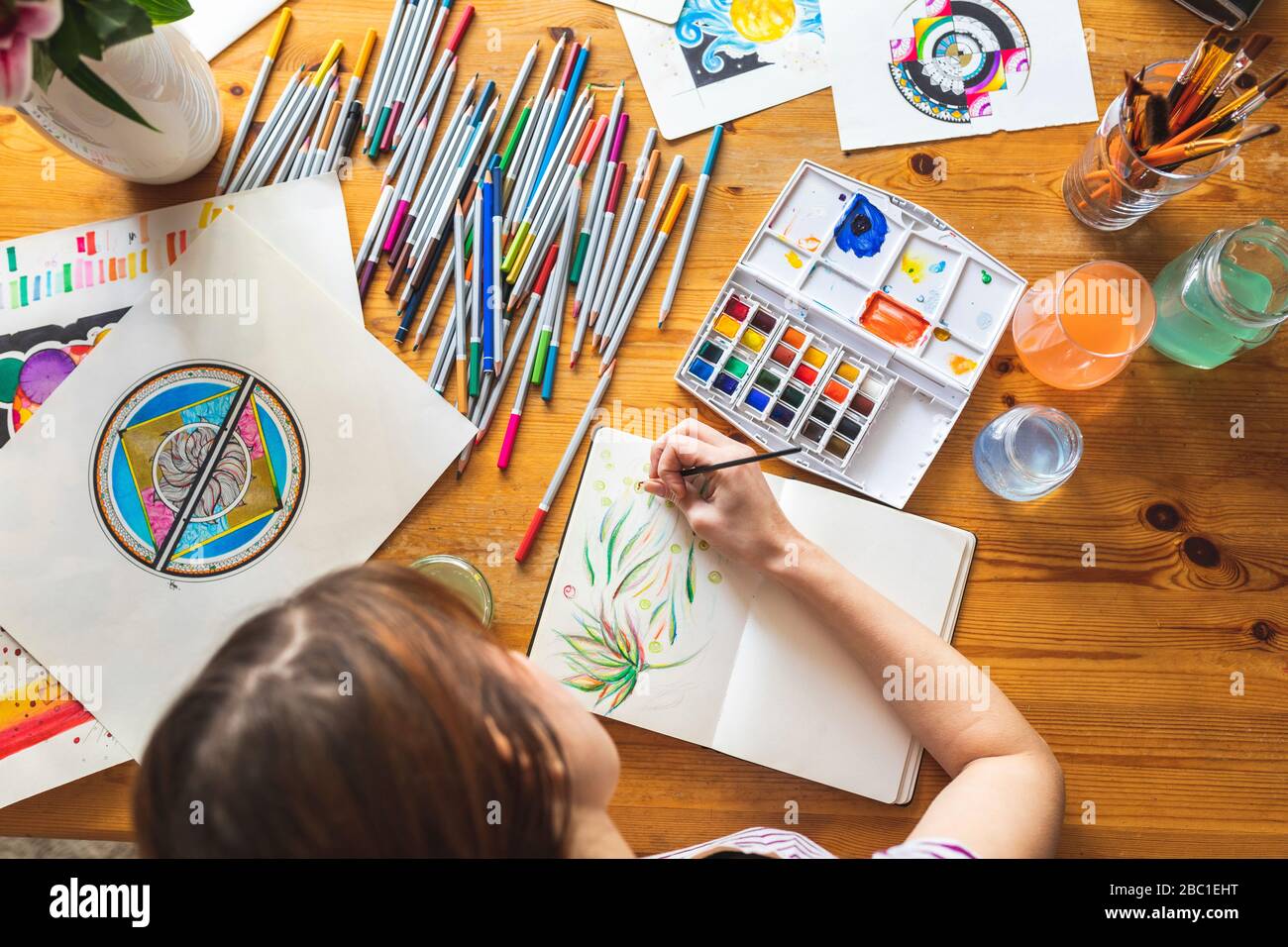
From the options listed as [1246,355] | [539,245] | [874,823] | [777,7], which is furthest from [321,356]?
[1246,355]

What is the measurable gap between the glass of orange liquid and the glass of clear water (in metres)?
→ 0.05

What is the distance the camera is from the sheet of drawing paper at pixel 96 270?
34.4 inches

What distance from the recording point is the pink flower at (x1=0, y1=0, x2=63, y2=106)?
540 mm

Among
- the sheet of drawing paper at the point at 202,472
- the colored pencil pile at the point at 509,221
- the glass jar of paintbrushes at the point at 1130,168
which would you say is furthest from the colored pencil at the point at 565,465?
the glass jar of paintbrushes at the point at 1130,168

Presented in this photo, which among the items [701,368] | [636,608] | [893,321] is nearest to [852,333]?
[893,321]

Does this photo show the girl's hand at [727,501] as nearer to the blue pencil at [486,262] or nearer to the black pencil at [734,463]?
the black pencil at [734,463]

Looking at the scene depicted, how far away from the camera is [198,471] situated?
0.87 m

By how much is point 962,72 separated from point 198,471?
0.95 m

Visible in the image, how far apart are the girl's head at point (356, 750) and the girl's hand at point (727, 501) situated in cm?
30

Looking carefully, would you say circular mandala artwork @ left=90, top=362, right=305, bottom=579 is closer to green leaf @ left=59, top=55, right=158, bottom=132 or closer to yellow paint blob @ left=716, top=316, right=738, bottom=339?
green leaf @ left=59, top=55, right=158, bottom=132

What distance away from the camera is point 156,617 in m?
0.86

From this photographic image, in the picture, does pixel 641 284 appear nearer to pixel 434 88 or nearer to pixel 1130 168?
pixel 434 88

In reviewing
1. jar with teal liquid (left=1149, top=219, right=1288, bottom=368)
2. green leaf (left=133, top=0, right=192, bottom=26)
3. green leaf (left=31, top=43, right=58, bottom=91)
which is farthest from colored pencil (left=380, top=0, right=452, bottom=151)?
jar with teal liquid (left=1149, top=219, right=1288, bottom=368)
